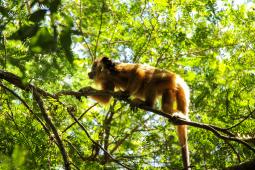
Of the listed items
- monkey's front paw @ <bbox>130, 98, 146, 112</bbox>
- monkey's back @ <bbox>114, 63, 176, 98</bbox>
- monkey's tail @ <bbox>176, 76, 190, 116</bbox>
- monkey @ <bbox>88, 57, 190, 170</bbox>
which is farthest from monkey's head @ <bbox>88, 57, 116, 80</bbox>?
monkey's tail @ <bbox>176, 76, 190, 116</bbox>

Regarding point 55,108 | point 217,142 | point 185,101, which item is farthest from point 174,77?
point 55,108

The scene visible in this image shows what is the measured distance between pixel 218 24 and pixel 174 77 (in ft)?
11.6

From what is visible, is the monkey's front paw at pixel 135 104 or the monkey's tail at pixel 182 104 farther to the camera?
the monkey's tail at pixel 182 104

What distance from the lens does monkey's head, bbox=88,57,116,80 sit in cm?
851

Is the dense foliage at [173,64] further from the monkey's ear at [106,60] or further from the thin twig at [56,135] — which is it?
the thin twig at [56,135]

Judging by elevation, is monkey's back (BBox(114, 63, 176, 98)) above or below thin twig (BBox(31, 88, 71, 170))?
above

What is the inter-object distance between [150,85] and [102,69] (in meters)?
1.29

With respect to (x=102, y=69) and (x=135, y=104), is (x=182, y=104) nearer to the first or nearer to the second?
(x=135, y=104)

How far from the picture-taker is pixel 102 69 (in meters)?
8.66

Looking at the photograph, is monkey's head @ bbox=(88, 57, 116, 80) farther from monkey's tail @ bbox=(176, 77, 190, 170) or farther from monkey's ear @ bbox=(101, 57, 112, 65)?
monkey's tail @ bbox=(176, 77, 190, 170)

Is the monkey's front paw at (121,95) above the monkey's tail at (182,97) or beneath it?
beneath

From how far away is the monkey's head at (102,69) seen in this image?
8.51 meters

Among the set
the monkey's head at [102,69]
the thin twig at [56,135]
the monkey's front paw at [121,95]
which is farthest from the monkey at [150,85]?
the thin twig at [56,135]

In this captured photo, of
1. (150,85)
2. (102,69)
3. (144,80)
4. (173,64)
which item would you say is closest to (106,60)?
(102,69)
